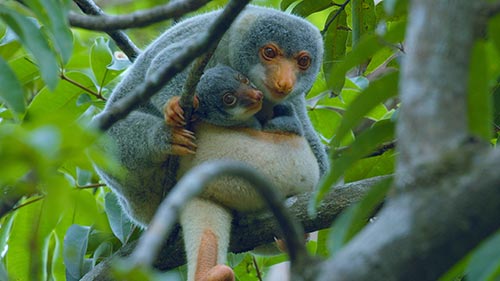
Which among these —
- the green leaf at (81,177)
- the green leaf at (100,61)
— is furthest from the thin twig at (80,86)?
the green leaf at (81,177)

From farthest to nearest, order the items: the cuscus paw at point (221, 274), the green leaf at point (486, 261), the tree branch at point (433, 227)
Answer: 1. the cuscus paw at point (221, 274)
2. the green leaf at point (486, 261)
3. the tree branch at point (433, 227)

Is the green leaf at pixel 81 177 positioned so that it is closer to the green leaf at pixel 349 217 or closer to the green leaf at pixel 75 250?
the green leaf at pixel 75 250

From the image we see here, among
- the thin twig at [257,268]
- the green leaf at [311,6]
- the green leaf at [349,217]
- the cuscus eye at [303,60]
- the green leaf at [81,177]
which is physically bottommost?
the thin twig at [257,268]

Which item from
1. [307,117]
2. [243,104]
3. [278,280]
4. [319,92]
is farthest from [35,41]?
[278,280]

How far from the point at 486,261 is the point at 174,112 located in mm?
2353

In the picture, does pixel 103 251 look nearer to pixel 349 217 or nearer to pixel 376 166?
pixel 376 166

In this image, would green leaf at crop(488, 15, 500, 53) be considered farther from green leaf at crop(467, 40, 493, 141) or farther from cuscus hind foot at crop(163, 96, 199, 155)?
cuscus hind foot at crop(163, 96, 199, 155)

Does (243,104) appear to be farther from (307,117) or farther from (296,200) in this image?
(307,117)

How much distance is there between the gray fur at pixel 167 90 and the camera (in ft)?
13.5

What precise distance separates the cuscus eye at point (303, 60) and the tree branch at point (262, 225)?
0.78 metres

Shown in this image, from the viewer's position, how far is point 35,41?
251cm

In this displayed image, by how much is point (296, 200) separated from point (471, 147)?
247 centimetres

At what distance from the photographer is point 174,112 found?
3.82 meters

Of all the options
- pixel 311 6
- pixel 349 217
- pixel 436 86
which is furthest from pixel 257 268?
pixel 436 86
